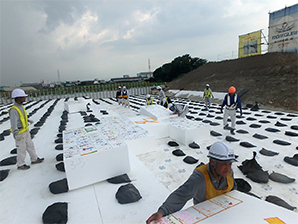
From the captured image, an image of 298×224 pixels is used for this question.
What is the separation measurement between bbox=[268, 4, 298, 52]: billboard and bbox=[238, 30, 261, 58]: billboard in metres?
1.06

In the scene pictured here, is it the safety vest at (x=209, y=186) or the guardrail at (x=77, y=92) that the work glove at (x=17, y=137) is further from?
the guardrail at (x=77, y=92)

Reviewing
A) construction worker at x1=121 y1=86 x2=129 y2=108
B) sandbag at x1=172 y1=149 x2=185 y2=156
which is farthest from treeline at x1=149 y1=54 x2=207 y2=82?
sandbag at x1=172 y1=149 x2=185 y2=156

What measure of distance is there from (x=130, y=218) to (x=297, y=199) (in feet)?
8.45

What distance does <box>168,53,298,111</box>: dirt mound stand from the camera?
36.3 feet

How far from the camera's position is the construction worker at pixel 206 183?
58.1 inches

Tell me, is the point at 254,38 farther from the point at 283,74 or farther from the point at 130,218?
the point at 130,218

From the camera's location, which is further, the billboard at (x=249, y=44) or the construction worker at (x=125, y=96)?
the billboard at (x=249, y=44)

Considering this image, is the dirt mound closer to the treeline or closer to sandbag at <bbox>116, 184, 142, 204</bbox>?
the treeline

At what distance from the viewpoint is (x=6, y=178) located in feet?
11.2

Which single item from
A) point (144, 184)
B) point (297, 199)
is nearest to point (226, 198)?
point (144, 184)

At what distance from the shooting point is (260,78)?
1446cm

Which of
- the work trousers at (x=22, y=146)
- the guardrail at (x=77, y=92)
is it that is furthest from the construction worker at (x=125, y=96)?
the guardrail at (x=77, y=92)

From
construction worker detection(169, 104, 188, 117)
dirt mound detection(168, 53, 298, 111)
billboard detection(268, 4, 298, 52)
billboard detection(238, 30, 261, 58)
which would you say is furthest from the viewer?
billboard detection(238, 30, 261, 58)

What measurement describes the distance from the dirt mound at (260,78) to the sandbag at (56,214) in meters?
10.7
